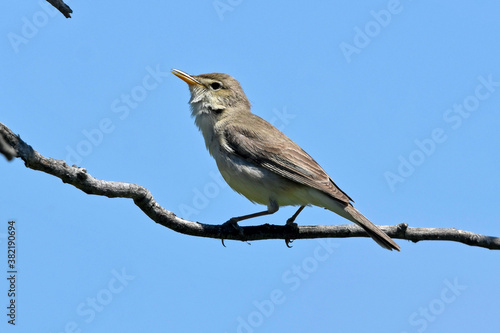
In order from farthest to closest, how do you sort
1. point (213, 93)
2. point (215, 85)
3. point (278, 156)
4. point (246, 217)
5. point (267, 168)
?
point (215, 85), point (213, 93), point (278, 156), point (267, 168), point (246, 217)

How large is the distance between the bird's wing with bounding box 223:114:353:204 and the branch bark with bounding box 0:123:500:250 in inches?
28.1

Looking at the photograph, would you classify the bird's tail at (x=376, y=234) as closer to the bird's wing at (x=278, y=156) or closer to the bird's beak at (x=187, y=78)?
the bird's wing at (x=278, y=156)

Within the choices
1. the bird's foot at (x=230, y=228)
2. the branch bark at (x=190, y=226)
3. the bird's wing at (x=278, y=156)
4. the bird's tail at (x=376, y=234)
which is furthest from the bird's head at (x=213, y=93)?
the bird's tail at (x=376, y=234)

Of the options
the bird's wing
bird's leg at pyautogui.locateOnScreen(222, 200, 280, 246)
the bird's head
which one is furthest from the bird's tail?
the bird's head

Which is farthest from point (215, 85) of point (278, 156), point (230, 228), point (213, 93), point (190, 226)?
point (190, 226)

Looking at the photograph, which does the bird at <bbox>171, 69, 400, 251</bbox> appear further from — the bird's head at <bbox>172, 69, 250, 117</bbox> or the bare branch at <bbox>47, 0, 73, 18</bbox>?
the bare branch at <bbox>47, 0, 73, 18</bbox>

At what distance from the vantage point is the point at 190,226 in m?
5.52

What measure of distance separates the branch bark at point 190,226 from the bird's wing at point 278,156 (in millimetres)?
713

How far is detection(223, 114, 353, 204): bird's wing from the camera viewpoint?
714 cm

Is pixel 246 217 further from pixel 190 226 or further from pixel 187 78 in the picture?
pixel 187 78

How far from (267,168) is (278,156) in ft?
0.84

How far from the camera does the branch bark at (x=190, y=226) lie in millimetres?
4266

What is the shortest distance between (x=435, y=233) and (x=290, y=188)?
193cm

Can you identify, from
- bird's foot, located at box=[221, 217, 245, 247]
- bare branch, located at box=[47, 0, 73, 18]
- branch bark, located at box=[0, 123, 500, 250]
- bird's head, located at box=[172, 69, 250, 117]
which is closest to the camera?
bare branch, located at box=[47, 0, 73, 18]
